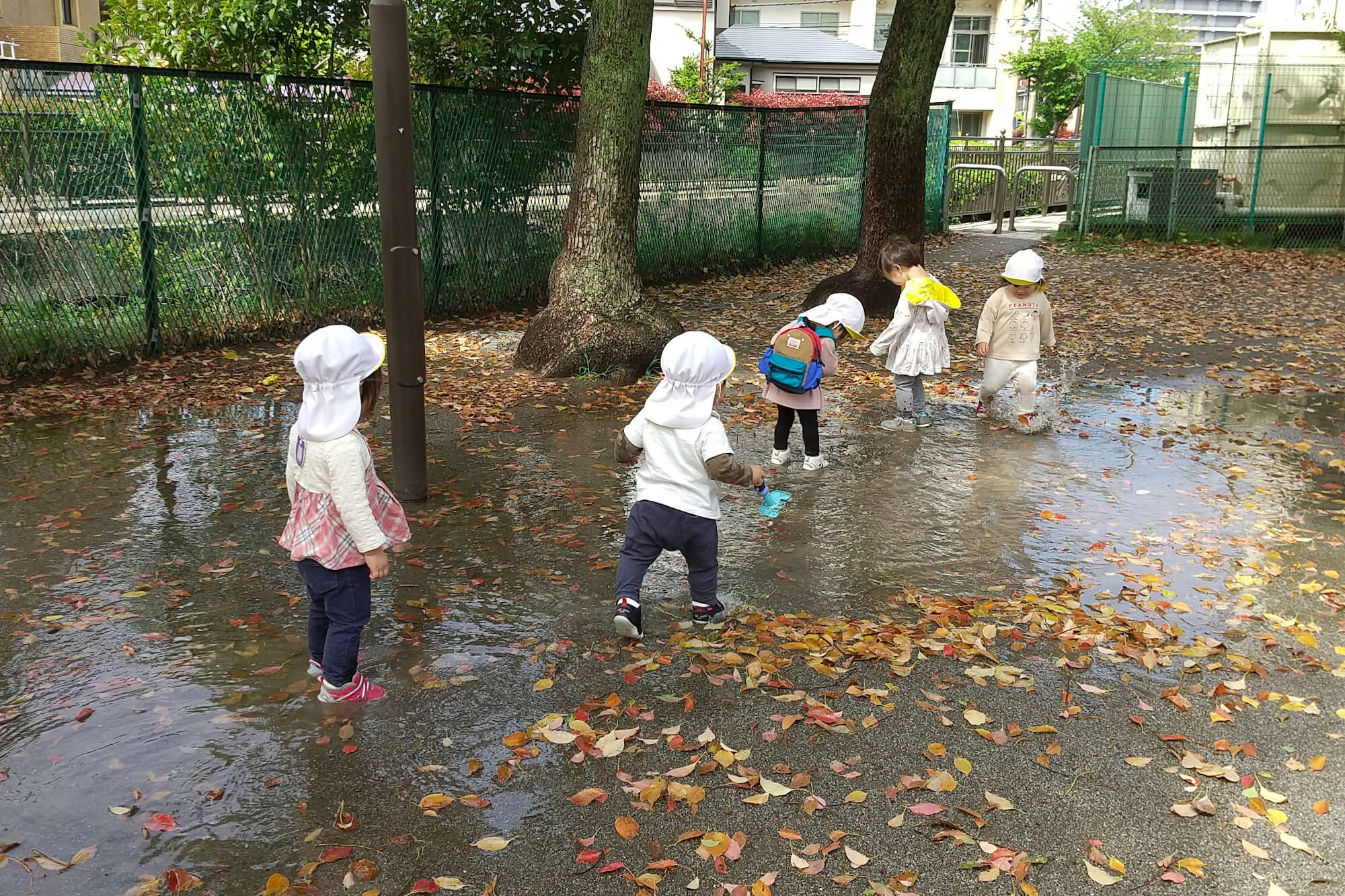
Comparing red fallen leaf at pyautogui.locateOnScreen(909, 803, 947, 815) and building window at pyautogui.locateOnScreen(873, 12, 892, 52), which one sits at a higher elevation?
building window at pyautogui.locateOnScreen(873, 12, 892, 52)

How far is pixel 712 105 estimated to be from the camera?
1391 centimetres

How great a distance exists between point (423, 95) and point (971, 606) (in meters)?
8.00

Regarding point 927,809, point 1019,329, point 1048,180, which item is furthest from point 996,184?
point 927,809

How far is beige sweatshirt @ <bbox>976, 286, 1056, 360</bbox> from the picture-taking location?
7.43 meters

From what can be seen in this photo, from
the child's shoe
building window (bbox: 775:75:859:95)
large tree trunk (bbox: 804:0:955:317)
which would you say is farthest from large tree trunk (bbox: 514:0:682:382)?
building window (bbox: 775:75:859:95)

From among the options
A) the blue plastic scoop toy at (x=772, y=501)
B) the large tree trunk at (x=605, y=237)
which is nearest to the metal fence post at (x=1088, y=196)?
the large tree trunk at (x=605, y=237)

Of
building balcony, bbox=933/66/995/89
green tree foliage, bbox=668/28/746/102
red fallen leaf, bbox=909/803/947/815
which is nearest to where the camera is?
red fallen leaf, bbox=909/803/947/815

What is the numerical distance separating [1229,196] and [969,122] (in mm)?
34092

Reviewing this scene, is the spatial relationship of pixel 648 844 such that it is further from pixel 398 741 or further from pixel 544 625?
pixel 544 625

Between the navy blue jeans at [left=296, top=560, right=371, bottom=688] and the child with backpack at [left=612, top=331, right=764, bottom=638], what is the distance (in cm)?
104

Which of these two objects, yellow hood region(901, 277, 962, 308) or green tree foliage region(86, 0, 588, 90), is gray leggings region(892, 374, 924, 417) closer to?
yellow hood region(901, 277, 962, 308)

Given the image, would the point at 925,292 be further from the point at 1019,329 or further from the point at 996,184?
the point at 996,184

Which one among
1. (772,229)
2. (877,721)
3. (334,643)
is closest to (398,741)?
(334,643)

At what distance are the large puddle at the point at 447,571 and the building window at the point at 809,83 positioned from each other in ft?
124
